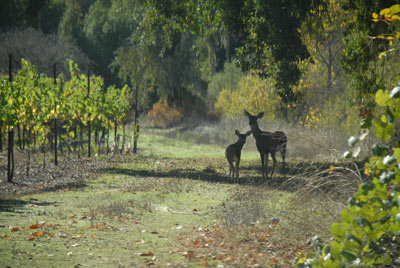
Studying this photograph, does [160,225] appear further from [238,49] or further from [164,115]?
[164,115]

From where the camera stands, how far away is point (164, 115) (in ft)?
116

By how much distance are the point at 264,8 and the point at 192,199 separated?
6878mm

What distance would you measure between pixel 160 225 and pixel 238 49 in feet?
26.5

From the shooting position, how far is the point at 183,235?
8086mm

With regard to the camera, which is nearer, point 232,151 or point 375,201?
point 375,201

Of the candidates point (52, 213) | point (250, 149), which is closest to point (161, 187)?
point (52, 213)

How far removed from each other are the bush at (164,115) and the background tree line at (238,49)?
358 mm

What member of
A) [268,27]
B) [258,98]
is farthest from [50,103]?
[258,98]

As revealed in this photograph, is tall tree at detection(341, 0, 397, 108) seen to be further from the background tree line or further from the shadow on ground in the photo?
the shadow on ground

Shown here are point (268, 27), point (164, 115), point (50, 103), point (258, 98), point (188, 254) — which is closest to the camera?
point (188, 254)

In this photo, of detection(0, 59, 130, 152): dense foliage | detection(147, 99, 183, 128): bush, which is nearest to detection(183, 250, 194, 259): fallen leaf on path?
detection(0, 59, 130, 152): dense foliage

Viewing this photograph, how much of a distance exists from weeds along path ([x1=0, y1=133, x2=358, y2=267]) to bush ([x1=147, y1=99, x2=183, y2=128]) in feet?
70.1

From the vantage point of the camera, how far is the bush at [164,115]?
113 ft

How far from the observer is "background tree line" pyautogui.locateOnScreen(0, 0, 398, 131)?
11478 millimetres
